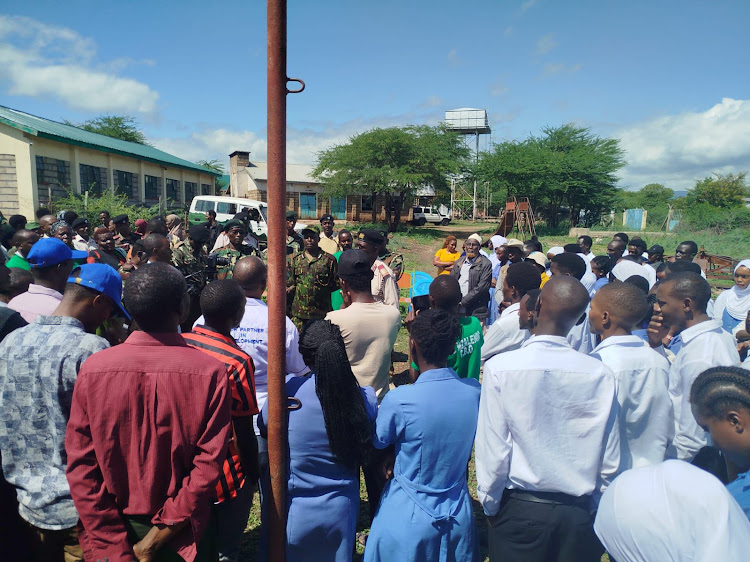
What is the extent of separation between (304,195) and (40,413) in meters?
37.1

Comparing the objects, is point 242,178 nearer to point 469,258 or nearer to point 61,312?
point 469,258

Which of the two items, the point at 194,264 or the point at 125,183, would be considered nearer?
the point at 194,264

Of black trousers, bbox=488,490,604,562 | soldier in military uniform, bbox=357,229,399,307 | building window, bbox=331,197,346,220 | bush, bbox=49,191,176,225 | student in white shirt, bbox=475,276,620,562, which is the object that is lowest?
A: black trousers, bbox=488,490,604,562

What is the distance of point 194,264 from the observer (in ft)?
19.0

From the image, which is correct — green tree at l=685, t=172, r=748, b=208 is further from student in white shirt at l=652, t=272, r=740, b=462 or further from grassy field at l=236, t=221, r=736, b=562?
student in white shirt at l=652, t=272, r=740, b=462

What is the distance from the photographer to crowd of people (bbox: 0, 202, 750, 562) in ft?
5.59

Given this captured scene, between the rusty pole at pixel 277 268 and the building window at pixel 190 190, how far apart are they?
2941cm

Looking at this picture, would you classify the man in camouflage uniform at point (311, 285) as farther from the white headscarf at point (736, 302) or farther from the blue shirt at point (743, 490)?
the white headscarf at point (736, 302)

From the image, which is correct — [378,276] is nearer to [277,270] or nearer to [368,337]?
[368,337]

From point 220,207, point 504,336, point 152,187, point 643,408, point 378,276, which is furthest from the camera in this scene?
point 152,187

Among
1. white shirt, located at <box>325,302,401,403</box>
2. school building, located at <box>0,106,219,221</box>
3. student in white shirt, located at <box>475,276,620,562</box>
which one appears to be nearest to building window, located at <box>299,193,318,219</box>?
school building, located at <box>0,106,219,221</box>

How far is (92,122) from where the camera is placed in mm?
39500

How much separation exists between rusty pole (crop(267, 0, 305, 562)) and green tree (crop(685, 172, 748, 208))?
186ft

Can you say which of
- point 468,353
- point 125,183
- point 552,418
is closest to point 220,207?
point 125,183
